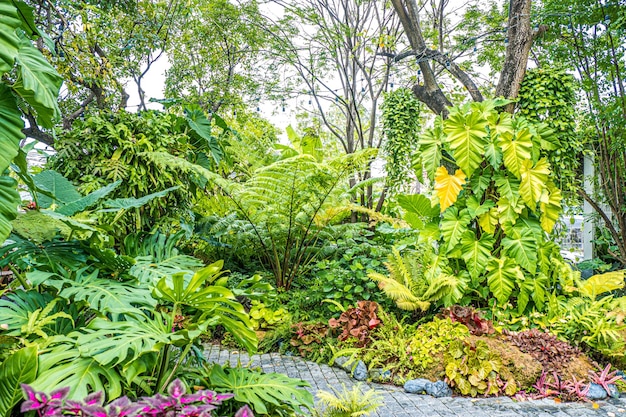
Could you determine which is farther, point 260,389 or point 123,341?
point 260,389

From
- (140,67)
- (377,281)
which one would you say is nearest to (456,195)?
(377,281)

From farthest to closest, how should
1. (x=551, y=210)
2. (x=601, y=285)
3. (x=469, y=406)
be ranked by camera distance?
(x=551, y=210) < (x=601, y=285) < (x=469, y=406)

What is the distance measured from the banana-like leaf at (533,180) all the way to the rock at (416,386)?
1.68 metres

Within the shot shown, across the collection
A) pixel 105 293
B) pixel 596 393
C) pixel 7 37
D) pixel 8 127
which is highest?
pixel 7 37

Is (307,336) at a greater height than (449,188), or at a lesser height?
lesser

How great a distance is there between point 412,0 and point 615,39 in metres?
1.97

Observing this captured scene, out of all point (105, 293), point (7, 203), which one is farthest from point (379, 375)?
point (7, 203)

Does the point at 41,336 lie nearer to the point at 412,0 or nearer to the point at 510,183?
the point at 510,183

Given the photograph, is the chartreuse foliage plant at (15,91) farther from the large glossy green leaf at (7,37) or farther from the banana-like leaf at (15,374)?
the banana-like leaf at (15,374)

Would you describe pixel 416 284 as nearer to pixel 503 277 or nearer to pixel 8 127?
pixel 503 277

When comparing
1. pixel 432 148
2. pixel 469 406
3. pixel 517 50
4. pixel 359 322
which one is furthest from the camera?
pixel 517 50

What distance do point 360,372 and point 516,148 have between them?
2.07 m

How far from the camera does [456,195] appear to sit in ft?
11.7

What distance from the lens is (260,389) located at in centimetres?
172
